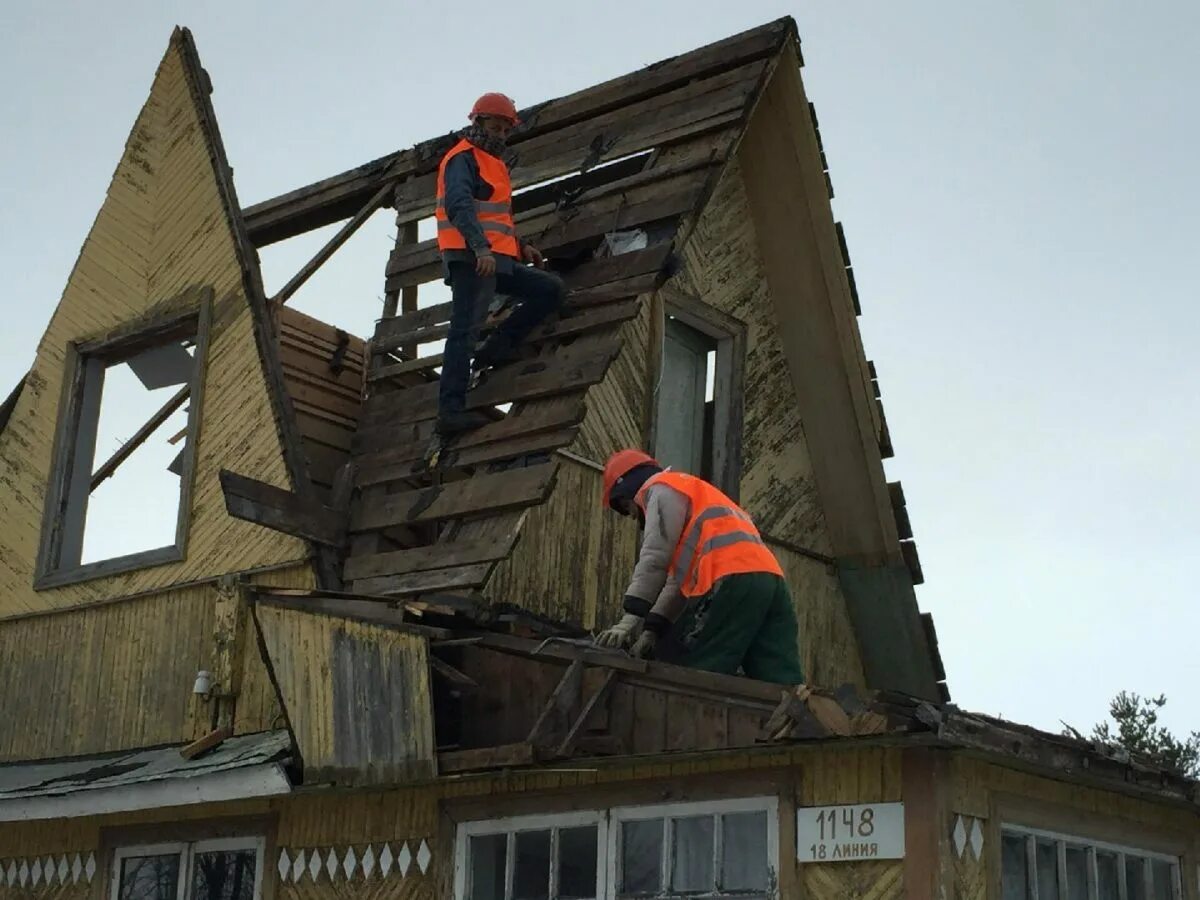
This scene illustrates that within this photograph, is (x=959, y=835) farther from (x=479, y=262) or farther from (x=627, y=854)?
(x=479, y=262)

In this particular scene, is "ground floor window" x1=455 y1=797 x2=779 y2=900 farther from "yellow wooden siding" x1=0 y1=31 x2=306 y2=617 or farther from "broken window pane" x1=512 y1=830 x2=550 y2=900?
"yellow wooden siding" x1=0 y1=31 x2=306 y2=617

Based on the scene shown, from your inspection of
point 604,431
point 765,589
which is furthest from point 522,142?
point 765,589

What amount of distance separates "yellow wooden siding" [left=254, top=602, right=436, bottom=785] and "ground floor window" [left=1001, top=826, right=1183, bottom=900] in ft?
10.3

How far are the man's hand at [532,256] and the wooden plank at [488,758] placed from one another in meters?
4.28

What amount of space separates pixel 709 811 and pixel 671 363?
16.7 ft

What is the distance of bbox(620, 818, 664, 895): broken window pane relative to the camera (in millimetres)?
9188

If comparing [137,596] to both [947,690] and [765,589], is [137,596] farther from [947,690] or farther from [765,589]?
[947,690]

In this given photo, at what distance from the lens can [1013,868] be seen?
354 inches

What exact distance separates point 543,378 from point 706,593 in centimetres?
253

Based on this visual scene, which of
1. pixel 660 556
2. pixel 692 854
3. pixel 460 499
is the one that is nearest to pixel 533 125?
pixel 460 499

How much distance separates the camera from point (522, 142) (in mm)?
14273

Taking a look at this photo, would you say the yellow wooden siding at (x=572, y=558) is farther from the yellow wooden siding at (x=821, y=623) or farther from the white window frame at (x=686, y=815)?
the white window frame at (x=686, y=815)

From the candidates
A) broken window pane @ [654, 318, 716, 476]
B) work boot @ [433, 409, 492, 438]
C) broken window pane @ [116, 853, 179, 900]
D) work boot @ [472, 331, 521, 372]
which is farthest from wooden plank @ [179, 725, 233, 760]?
broken window pane @ [654, 318, 716, 476]

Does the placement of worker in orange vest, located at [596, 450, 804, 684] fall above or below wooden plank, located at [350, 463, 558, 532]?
below
